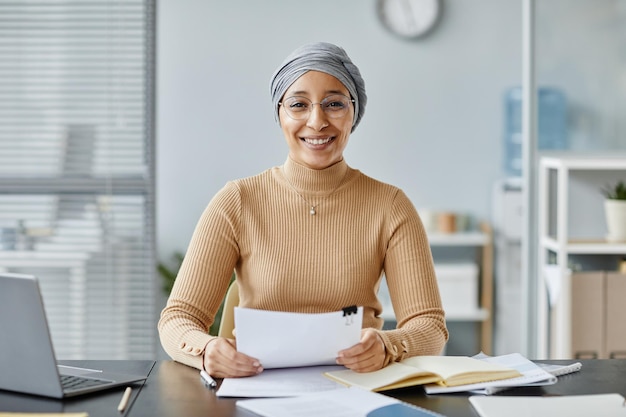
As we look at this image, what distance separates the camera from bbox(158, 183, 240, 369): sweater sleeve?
2017 millimetres

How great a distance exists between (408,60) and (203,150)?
1.21 m

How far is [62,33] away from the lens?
3844 mm

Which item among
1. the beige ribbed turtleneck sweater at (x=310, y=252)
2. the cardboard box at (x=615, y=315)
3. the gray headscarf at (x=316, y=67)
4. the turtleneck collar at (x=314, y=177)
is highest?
the gray headscarf at (x=316, y=67)

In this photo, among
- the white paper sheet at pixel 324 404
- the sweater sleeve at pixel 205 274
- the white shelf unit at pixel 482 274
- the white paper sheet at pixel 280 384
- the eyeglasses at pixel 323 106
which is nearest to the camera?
the white paper sheet at pixel 324 404

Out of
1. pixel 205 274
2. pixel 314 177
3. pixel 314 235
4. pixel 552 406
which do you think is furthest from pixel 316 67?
pixel 552 406

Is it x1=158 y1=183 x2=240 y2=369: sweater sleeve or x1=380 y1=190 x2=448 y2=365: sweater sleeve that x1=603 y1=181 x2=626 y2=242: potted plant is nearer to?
x1=380 y1=190 x2=448 y2=365: sweater sleeve

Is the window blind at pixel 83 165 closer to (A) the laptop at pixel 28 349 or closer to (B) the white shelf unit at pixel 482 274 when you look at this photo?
(B) the white shelf unit at pixel 482 274

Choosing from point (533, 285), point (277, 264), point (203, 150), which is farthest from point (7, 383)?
point (203, 150)

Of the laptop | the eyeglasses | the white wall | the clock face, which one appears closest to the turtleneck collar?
the eyeglasses

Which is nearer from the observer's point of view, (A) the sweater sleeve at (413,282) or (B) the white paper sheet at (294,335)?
(B) the white paper sheet at (294,335)

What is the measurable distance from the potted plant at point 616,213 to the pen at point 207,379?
2257 mm

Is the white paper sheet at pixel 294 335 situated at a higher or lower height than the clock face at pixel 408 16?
lower

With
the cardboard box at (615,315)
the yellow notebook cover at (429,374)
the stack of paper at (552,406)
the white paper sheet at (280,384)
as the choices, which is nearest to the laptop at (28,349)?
the white paper sheet at (280,384)

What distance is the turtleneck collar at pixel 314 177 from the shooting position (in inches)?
87.1
